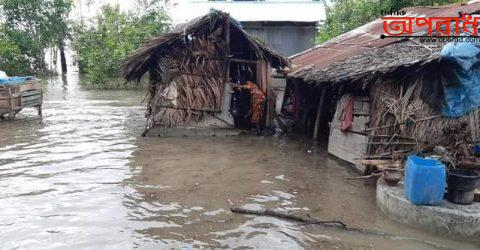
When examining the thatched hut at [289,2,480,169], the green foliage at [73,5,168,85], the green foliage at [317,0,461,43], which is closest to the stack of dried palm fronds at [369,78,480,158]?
the thatched hut at [289,2,480,169]

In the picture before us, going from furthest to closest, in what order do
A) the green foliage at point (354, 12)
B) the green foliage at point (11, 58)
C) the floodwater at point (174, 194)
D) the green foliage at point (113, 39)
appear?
the green foliage at point (11, 58) → the green foliage at point (113, 39) → the green foliage at point (354, 12) → the floodwater at point (174, 194)

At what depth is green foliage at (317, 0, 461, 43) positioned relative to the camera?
632 inches

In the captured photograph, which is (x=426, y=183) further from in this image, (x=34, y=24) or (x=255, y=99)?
(x=34, y=24)

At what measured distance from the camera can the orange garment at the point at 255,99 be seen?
11.8m

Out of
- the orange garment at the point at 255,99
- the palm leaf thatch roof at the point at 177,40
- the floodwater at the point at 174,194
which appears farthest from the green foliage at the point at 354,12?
the floodwater at the point at 174,194

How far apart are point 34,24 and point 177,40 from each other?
21.0 m

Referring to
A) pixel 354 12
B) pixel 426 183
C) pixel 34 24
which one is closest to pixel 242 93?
pixel 426 183

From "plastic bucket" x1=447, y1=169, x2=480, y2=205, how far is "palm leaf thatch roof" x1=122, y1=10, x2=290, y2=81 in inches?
258

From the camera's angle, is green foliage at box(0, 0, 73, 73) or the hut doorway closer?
the hut doorway

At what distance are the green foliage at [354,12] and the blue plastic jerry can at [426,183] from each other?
467 inches

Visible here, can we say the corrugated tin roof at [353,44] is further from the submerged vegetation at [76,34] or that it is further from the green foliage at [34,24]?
the green foliage at [34,24]

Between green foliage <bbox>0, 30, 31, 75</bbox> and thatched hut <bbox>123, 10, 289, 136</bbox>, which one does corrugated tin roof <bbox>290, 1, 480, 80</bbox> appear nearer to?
thatched hut <bbox>123, 10, 289, 136</bbox>

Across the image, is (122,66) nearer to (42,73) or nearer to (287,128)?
(287,128)

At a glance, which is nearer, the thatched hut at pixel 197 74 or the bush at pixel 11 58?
the thatched hut at pixel 197 74
